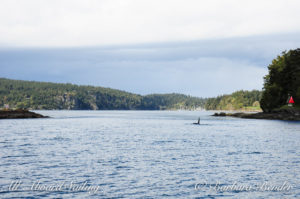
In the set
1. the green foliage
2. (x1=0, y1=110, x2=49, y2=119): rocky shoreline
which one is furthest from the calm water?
(x1=0, y1=110, x2=49, y2=119): rocky shoreline

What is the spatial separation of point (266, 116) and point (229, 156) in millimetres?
114431

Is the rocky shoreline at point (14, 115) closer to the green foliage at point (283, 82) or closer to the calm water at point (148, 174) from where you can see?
the green foliage at point (283, 82)

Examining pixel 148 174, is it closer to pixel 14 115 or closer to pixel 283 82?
pixel 283 82

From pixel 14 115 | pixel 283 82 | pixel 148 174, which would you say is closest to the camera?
pixel 148 174

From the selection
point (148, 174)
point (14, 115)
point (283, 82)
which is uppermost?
point (283, 82)

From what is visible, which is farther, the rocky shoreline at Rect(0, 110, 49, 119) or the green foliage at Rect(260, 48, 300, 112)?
the rocky shoreline at Rect(0, 110, 49, 119)

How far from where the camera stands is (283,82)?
473 feet

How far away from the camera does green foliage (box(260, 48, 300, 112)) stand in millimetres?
138600

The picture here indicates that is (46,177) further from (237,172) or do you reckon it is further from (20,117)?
(20,117)

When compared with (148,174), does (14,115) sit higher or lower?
higher

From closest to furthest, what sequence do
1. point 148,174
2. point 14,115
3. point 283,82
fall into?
point 148,174 → point 283,82 → point 14,115

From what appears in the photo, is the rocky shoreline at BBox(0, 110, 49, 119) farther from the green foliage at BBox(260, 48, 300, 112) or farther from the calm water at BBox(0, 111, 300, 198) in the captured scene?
the calm water at BBox(0, 111, 300, 198)

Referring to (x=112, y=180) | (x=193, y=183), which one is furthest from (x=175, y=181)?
(x=112, y=180)

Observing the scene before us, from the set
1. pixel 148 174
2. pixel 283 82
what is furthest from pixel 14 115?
pixel 148 174
